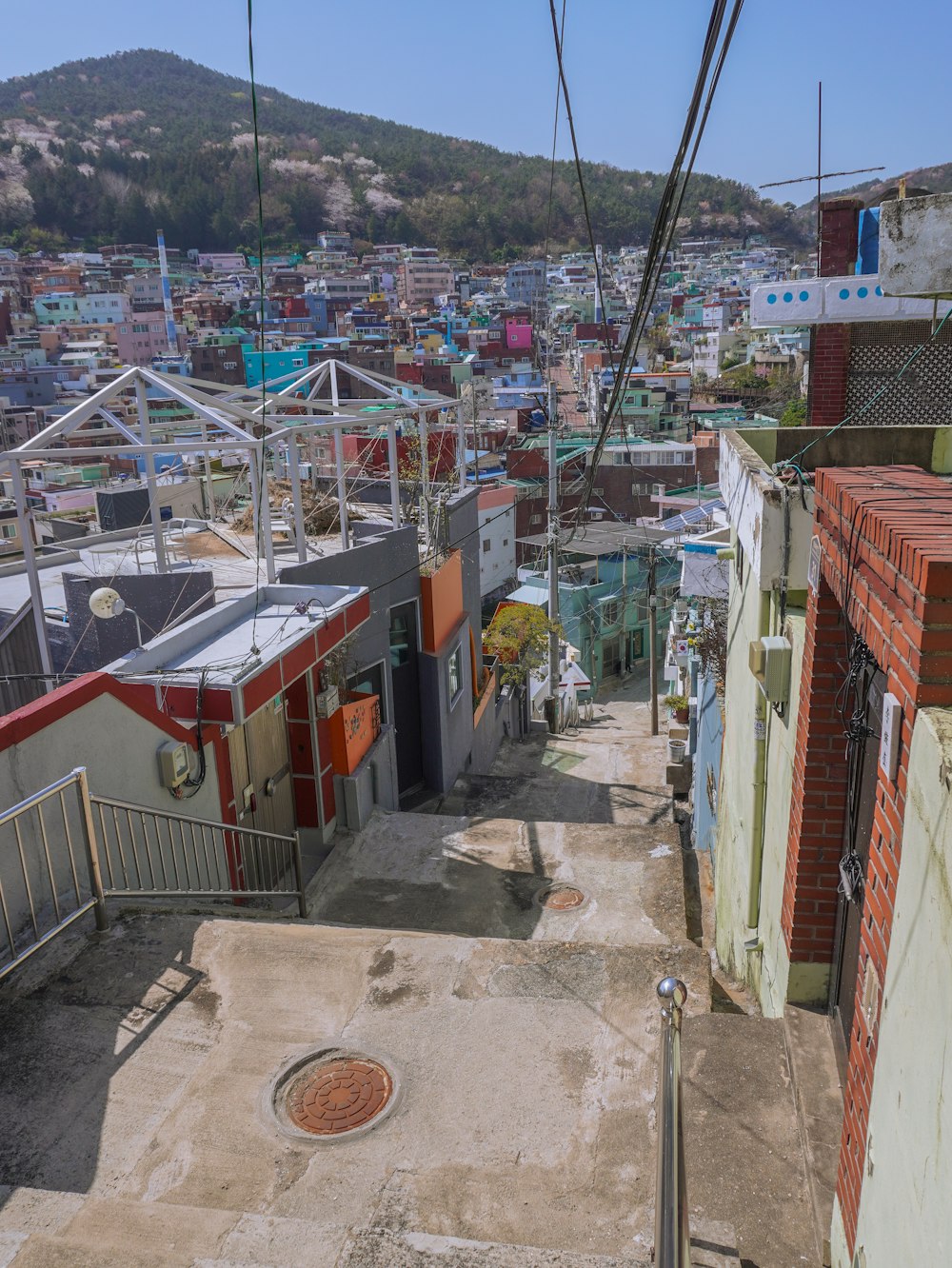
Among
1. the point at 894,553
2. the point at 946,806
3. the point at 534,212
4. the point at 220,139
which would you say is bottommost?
the point at 946,806

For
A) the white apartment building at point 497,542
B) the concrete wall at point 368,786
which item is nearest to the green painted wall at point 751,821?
the concrete wall at point 368,786

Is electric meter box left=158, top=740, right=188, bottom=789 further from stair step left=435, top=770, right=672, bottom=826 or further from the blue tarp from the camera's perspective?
the blue tarp

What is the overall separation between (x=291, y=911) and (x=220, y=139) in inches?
8746

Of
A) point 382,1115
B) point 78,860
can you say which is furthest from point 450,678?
point 382,1115

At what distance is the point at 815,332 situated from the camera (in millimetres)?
12922

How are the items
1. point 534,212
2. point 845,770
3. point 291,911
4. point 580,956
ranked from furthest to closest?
point 534,212
point 291,911
point 580,956
point 845,770

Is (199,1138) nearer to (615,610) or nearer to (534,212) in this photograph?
(615,610)

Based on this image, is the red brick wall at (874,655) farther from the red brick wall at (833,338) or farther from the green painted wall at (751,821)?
the red brick wall at (833,338)

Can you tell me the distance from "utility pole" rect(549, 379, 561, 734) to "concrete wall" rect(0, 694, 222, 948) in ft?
49.8

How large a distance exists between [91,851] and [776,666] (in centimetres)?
425

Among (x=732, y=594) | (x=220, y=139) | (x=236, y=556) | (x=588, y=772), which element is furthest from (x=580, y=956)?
(x=220, y=139)

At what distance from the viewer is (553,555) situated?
74.4 ft

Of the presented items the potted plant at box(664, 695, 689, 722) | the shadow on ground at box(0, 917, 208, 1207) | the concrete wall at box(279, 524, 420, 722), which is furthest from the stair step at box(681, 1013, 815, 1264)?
the potted plant at box(664, 695, 689, 722)

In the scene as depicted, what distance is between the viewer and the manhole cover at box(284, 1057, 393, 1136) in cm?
453
